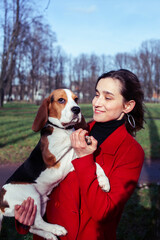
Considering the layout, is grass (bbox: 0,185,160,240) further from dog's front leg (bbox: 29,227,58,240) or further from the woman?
the woman

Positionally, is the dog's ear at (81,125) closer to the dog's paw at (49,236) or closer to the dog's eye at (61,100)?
the dog's eye at (61,100)

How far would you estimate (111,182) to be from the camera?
2.00m

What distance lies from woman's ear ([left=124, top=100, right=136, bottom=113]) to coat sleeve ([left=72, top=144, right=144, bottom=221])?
1.35 feet

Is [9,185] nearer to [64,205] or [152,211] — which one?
[64,205]

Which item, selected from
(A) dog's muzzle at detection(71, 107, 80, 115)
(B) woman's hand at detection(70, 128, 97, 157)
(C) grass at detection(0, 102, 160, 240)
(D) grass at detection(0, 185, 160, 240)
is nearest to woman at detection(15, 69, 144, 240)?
(B) woman's hand at detection(70, 128, 97, 157)

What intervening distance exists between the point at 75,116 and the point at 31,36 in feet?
58.3

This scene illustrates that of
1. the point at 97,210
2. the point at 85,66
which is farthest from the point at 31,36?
the point at 97,210

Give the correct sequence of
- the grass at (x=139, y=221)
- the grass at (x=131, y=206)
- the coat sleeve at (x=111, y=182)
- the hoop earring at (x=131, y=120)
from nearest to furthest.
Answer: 1. the coat sleeve at (x=111, y=182)
2. the hoop earring at (x=131, y=120)
3. the grass at (x=131, y=206)
4. the grass at (x=139, y=221)

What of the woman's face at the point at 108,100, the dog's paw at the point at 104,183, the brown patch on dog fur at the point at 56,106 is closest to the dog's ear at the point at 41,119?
the brown patch on dog fur at the point at 56,106

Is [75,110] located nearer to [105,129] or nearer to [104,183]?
[105,129]

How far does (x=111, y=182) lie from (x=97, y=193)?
267 millimetres

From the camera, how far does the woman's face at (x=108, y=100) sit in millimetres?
2154

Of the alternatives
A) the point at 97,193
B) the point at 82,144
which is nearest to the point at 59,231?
the point at 97,193

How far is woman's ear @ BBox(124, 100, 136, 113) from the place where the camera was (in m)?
2.34
